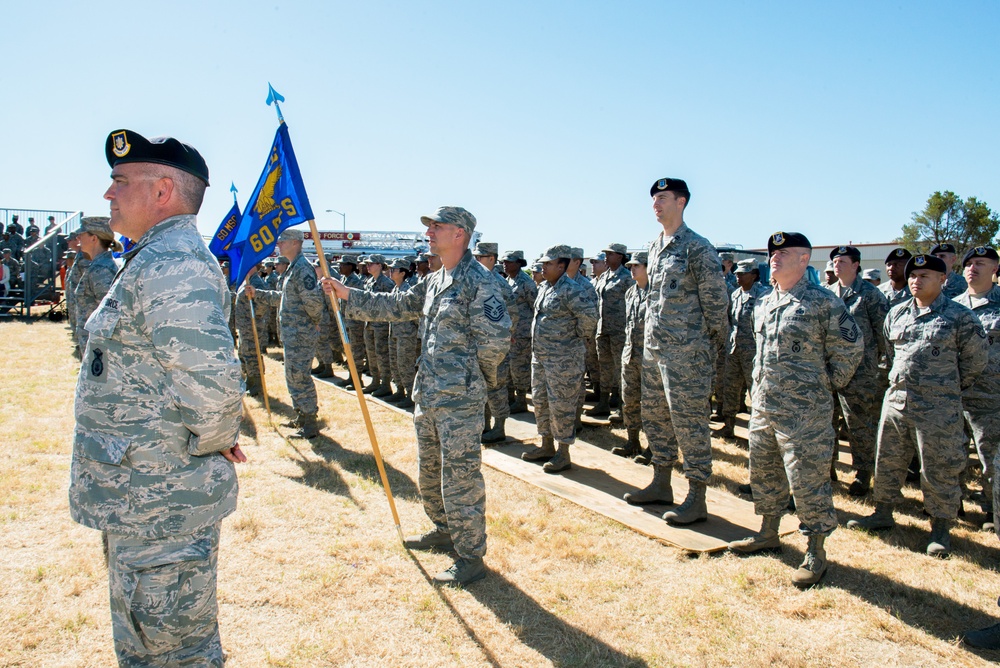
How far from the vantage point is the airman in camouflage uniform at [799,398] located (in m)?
4.15

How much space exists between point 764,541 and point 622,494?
1465 millimetres

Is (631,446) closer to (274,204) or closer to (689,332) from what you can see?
(689,332)

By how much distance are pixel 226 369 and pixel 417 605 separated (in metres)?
2.30

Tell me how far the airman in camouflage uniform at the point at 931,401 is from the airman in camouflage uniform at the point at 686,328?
57.0 inches

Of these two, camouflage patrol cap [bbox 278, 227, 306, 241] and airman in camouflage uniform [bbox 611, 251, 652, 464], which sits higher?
camouflage patrol cap [bbox 278, 227, 306, 241]

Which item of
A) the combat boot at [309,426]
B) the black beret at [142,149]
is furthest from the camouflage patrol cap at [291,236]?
the black beret at [142,149]

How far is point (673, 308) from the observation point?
5.12 metres

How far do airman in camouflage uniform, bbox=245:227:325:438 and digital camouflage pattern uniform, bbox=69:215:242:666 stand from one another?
5151mm

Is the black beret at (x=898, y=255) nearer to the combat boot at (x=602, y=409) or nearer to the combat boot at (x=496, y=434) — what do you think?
the combat boot at (x=602, y=409)

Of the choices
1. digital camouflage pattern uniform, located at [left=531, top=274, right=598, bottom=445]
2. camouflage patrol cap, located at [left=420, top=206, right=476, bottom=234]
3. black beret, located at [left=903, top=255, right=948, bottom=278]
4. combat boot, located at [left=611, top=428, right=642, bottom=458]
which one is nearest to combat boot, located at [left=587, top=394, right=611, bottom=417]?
combat boot, located at [left=611, top=428, right=642, bottom=458]

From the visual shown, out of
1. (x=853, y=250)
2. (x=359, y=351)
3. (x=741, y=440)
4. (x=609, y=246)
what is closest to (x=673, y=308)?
(x=853, y=250)

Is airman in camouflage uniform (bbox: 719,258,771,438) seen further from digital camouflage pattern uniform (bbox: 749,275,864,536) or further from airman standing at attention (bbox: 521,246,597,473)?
digital camouflage pattern uniform (bbox: 749,275,864,536)

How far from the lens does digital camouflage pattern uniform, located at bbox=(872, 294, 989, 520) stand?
15.6 feet

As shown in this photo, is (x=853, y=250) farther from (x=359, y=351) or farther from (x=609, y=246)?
(x=359, y=351)
